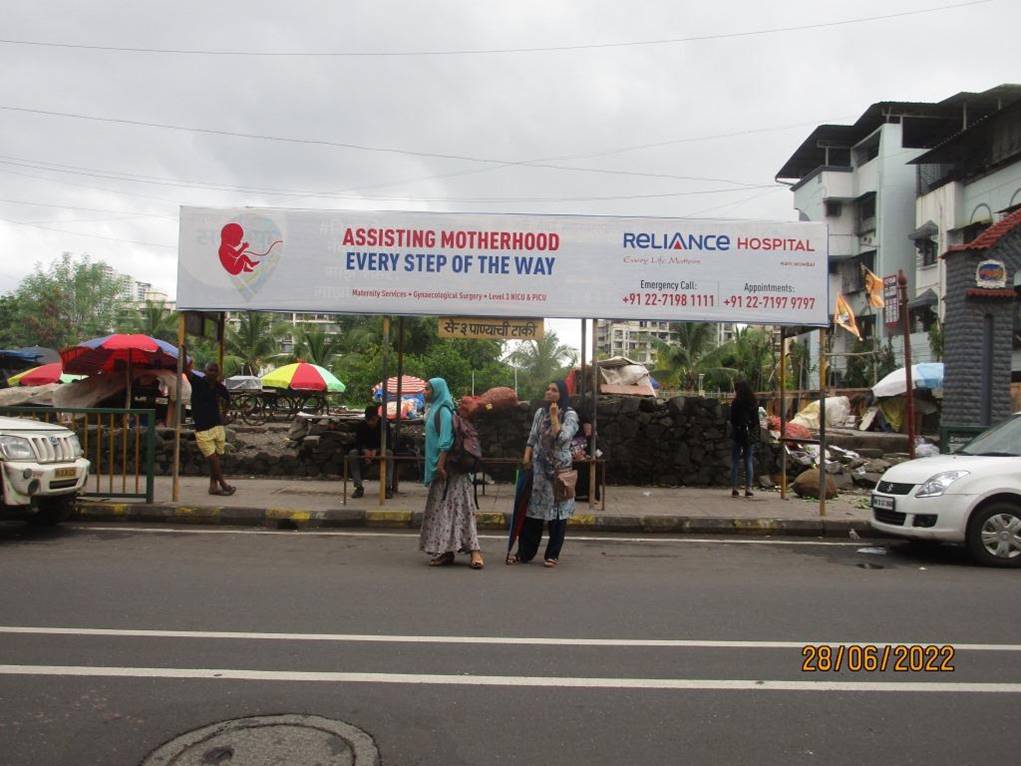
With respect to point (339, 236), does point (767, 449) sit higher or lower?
lower

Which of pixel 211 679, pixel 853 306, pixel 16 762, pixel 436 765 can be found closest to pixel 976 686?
pixel 436 765

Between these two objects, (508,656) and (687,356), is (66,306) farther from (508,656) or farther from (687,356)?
(508,656)

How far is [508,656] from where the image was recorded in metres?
4.68

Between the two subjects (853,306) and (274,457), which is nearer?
(274,457)

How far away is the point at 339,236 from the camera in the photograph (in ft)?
33.2

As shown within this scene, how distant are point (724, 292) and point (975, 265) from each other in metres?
4.77

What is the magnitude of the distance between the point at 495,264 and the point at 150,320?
4169 cm

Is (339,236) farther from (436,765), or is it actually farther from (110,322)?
(110,322)

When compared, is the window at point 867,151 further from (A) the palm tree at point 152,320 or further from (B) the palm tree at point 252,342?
(A) the palm tree at point 152,320

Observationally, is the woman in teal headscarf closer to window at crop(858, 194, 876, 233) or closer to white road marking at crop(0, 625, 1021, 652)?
white road marking at crop(0, 625, 1021, 652)

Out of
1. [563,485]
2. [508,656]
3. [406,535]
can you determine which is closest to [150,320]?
[406,535]

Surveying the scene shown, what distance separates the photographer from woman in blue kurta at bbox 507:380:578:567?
24.1 ft

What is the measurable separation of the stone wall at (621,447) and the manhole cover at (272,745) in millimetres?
9308

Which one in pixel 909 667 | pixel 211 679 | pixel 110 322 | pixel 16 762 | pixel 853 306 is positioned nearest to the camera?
pixel 16 762
